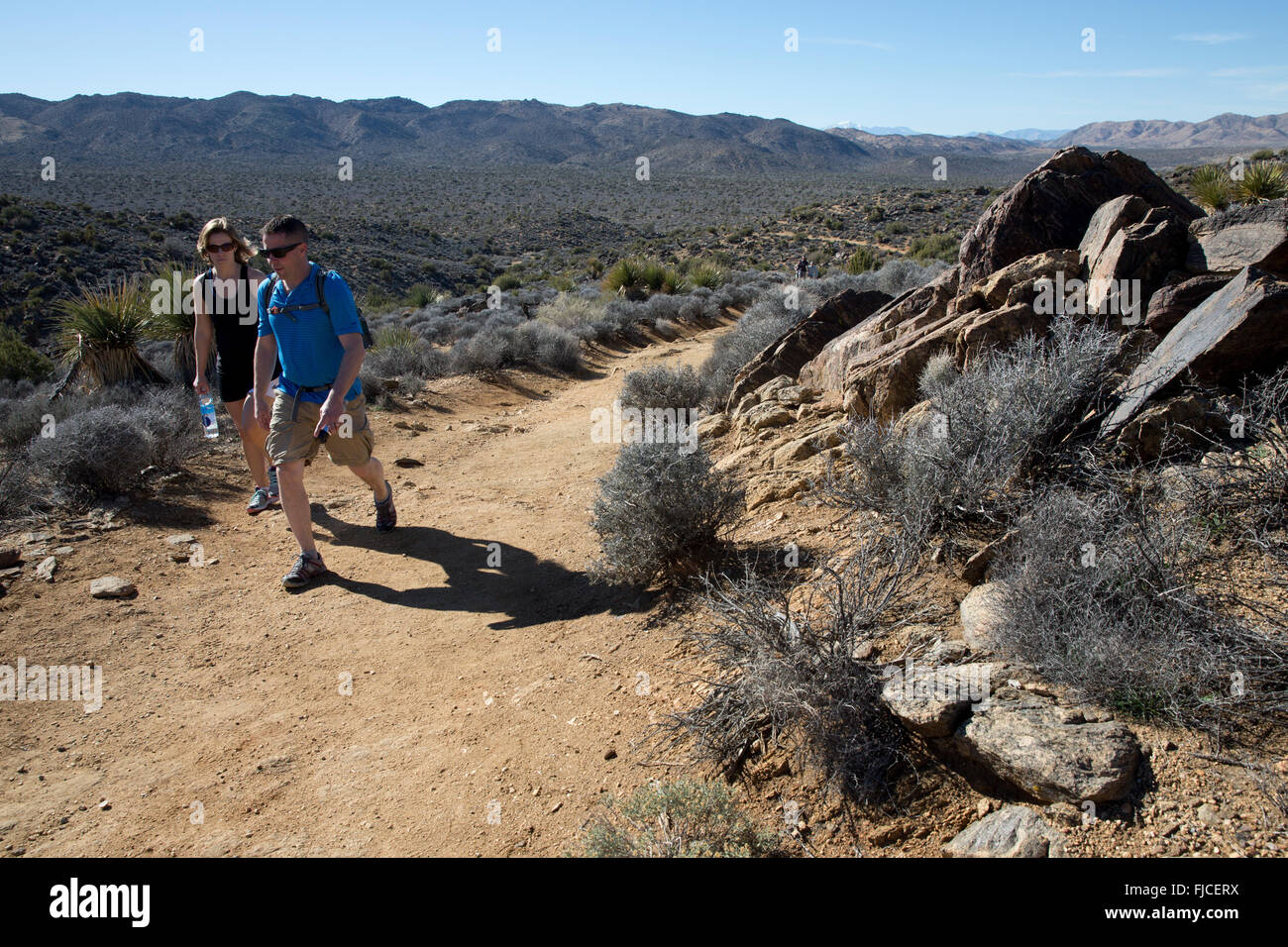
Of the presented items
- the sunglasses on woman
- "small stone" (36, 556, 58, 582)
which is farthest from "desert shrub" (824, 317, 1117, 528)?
"small stone" (36, 556, 58, 582)

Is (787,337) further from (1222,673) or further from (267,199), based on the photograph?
(267,199)

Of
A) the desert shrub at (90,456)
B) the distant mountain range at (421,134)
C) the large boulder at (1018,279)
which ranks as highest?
the distant mountain range at (421,134)

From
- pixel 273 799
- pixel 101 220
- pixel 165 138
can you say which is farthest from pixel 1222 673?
pixel 165 138

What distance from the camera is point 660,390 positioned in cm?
812

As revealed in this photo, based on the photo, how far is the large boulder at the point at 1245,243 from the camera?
4.55 meters

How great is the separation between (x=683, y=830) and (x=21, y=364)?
13.1m

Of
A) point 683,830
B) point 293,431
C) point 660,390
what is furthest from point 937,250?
point 683,830

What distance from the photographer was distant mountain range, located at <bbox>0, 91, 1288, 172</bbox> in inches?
2933

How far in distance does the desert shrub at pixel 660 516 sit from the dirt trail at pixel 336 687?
270 mm

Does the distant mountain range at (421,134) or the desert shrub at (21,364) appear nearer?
the desert shrub at (21,364)

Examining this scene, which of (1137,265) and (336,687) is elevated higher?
(1137,265)

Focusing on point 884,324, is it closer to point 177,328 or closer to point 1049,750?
point 1049,750

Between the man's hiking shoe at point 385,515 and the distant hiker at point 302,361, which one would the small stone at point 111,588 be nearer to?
the distant hiker at point 302,361

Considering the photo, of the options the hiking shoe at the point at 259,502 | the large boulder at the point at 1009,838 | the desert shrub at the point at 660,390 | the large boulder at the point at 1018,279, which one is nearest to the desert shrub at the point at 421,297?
the desert shrub at the point at 660,390
